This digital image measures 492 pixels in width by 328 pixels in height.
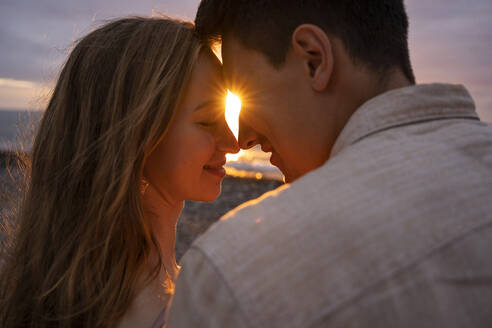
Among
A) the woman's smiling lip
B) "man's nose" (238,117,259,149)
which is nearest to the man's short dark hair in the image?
"man's nose" (238,117,259,149)

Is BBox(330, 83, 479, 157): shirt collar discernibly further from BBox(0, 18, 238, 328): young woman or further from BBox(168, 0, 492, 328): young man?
BBox(0, 18, 238, 328): young woman

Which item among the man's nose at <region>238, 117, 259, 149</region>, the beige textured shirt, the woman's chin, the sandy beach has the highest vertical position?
the beige textured shirt

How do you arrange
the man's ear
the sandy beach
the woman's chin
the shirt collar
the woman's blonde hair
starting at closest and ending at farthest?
the shirt collar
the man's ear
the woman's blonde hair
the woman's chin
the sandy beach

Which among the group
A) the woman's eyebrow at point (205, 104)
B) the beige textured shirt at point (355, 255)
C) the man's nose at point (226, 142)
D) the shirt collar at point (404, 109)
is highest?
the shirt collar at point (404, 109)

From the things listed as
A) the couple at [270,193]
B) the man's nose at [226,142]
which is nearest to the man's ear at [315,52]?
the couple at [270,193]

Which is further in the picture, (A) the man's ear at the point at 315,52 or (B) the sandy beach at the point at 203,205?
(B) the sandy beach at the point at 203,205

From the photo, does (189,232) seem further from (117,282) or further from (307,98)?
(307,98)

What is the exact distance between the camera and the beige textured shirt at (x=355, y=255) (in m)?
0.94

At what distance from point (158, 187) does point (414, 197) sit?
1882 mm

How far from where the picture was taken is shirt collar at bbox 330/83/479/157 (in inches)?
54.7

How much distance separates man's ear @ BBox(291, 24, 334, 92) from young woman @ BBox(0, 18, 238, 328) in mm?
983

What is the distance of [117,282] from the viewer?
85.9 inches

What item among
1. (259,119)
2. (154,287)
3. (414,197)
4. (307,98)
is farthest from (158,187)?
(414,197)

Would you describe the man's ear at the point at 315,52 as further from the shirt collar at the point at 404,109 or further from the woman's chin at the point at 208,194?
the woman's chin at the point at 208,194
